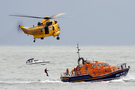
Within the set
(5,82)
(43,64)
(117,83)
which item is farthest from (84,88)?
(43,64)

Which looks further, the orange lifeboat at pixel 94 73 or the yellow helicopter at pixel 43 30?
the orange lifeboat at pixel 94 73

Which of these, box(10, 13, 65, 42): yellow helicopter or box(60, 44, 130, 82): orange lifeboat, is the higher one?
box(10, 13, 65, 42): yellow helicopter

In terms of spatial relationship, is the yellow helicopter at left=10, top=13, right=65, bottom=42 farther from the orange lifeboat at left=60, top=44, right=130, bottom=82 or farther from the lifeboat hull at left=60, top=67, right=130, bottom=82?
the lifeboat hull at left=60, top=67, right=130, bottom=82

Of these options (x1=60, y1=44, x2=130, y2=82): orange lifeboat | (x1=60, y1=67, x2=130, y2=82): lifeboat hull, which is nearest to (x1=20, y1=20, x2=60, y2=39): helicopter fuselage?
(x1=60, y1=44, x2=130, y2=82): orange lifeboat

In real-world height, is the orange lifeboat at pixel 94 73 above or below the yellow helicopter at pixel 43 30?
below

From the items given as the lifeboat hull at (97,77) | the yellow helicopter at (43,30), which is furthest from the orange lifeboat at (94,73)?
the yellow helicopter at (43,30)

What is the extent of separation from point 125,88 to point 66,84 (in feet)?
27.2

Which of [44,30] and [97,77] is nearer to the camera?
[44,30]

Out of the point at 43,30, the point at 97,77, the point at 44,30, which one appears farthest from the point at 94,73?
the point at 43,30

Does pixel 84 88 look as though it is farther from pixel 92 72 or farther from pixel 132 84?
pixel 132 84

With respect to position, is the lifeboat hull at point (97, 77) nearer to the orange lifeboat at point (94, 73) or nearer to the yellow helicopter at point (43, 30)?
the orange lifeboat at point (94, 73)

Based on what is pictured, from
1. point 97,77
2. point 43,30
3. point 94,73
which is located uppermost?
point 43,30

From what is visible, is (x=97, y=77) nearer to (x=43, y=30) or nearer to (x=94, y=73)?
(x=94, y=73)

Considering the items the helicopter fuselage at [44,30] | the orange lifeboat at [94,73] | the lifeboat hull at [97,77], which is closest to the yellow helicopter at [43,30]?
the helicopter fuselage at [44,30]
